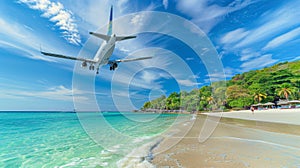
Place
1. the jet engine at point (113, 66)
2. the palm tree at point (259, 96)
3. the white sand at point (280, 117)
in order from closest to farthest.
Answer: the jet engine at point (113, 66) < the white sand at point (280, 117) < the palm tree at point (259, 96)

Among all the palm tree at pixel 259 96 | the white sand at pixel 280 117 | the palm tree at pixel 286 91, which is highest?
the palm tree at pixel 286 91

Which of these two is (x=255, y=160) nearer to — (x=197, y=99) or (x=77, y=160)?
(x=77, y=160)

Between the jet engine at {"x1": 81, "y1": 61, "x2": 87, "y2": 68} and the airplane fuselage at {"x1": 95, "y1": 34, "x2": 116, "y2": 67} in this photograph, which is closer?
the airplane fuselage at {"x1": 95, "y1": 34, "x2": 116, "y2": 67}

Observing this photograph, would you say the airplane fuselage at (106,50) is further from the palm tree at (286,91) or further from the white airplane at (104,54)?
the palm tree at (286,91)

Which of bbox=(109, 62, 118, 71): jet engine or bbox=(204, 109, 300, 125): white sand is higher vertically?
bbox=(109, 62, 118, 71): jet engine

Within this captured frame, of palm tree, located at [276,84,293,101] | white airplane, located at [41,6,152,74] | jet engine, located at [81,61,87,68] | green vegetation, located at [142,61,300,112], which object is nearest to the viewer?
white airplane, located at [41,6,152,74]

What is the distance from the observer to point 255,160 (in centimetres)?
505

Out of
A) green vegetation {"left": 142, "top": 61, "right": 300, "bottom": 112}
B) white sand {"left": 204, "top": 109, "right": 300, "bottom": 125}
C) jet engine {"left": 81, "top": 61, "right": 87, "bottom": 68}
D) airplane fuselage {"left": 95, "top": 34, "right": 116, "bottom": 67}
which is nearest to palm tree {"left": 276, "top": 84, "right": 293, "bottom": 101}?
green vegetation {"left": 142, "top": 61, "right": 300, "bottom": 112}

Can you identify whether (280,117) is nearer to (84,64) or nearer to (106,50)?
(106,50)

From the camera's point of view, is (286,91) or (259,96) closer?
(286,91)

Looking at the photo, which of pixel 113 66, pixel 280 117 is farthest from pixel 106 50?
pixel 280 117

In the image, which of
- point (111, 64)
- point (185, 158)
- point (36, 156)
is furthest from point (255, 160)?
point (36, 156)

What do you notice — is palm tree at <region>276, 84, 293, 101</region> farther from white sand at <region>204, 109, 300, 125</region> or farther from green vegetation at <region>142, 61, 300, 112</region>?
white sand at <region>204, 109, 300, 125</region>

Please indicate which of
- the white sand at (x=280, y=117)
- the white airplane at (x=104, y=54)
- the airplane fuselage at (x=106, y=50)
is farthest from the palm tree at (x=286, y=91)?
the airplane fuselage at (x=106, y=50)
